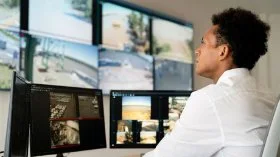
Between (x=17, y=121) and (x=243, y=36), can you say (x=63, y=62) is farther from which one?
(x=243, y=36)

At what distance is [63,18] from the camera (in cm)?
236

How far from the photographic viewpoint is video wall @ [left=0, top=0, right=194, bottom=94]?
6.83 feet

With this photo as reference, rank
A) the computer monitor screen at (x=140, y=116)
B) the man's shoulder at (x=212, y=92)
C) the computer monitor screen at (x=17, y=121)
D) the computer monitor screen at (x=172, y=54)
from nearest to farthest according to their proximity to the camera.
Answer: the computer monitor screen at (x=17, y=121)
the man's shoulder at (x=212, y=92)
the computer monitor screen at (x=140, y=116)
the computer monitor screen at (x=172, y=54)

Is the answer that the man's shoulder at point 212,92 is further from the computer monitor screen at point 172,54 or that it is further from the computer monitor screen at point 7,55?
the computer monitor screen at point 172,54

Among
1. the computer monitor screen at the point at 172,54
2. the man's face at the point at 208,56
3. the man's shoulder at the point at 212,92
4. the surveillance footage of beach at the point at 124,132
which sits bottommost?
the surveillance footage of beach at the point at 124,132

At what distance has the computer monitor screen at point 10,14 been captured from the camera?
78.3 inches

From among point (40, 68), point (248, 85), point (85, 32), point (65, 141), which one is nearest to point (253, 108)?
point (248, 85)

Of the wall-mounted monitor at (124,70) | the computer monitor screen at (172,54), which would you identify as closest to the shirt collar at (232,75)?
the wall-mounted monitor at (124,70)

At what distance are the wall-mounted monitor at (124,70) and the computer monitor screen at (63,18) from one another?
21cm

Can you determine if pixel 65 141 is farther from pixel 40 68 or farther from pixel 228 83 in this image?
pixel 228 83

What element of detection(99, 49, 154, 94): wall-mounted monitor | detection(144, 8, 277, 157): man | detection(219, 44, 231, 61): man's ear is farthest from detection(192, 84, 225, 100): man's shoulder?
detection(99, 49, 154, 94): wall-mounted monitor

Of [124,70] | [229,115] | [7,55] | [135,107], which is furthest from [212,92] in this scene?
[124,70]

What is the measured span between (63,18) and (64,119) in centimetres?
85

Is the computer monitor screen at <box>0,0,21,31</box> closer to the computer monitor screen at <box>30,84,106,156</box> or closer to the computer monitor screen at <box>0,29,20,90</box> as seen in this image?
the computer monitor screen at <box>0,29,20,90</box>
